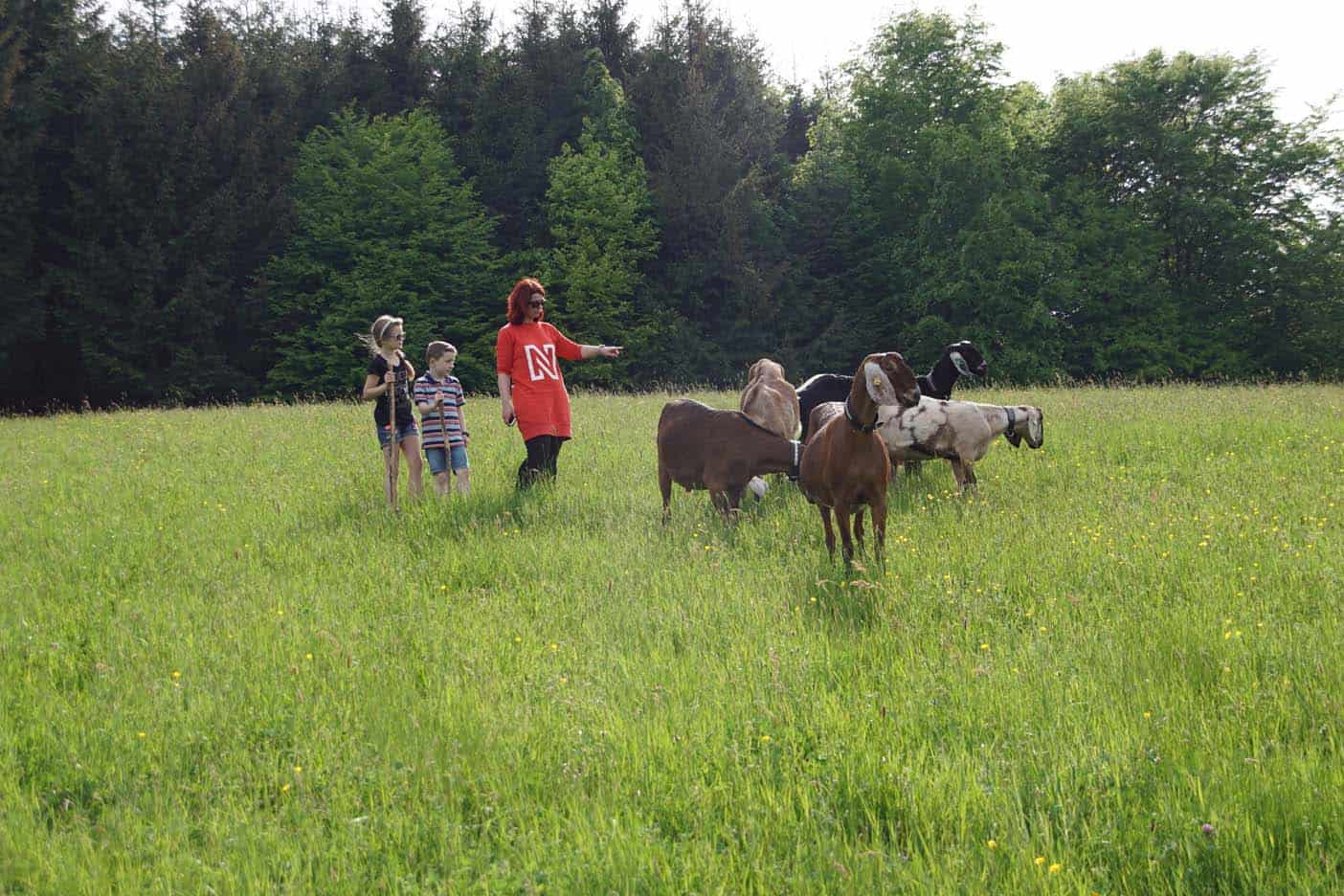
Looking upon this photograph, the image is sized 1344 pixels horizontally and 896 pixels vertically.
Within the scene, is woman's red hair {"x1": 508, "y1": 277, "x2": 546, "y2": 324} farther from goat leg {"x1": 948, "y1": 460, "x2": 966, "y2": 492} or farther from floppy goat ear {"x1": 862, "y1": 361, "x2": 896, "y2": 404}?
goat leg {"x1": 948, "y1": 460, "x2": 966, "y2": 492}

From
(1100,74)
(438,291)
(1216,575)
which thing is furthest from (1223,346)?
(1216,575)

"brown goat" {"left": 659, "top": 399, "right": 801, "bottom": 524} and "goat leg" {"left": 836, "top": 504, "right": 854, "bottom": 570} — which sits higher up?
"brown goat" {"left": 659, "top": 399, "right": 801, "bottom": 524}

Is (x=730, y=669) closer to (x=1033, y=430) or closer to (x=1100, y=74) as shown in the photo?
(x=1033, y=430)

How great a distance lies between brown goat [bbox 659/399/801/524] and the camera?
8227mm

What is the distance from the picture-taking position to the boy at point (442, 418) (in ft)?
31.7

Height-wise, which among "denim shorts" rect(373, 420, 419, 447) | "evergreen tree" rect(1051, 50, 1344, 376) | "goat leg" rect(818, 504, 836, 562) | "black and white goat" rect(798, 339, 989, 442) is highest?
"evergreen tree" rect(1051, 50, 1344, 376)

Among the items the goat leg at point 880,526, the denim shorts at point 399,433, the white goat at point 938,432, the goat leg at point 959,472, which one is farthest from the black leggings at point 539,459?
the goat leg at point 959,472

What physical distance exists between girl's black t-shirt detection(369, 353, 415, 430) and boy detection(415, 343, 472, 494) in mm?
138

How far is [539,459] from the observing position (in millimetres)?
9633

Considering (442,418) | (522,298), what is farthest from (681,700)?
(442,418)

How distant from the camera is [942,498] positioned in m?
9.38

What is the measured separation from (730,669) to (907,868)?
194 centimetres

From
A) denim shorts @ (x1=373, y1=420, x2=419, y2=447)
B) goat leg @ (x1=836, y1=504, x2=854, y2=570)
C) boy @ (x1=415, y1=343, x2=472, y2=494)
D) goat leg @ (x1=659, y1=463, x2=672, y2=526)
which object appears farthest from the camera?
denim shorts @ (x1=373, y1=420, x2=419, y2=447)

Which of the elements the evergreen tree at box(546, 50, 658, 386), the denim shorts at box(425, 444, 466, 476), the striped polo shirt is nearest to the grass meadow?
the denim shorts at box(425, 444, 466, 476)
